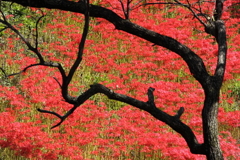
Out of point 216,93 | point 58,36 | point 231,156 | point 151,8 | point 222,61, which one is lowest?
point 231,156

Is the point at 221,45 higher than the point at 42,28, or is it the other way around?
the point at 42,28

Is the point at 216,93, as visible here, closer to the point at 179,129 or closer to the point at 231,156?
the point at 179,129

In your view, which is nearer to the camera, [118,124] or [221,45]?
[221,45]

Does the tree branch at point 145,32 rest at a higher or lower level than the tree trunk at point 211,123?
higher

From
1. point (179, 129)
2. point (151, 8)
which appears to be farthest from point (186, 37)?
point (179, 129)

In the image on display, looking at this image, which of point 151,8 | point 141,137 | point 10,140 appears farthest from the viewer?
point 151,8

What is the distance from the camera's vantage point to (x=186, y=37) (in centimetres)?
1448

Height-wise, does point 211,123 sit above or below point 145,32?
below

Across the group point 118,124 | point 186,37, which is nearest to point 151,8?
point 186,37

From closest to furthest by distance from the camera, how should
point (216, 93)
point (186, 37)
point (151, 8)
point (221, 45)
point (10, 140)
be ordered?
point (216, 93)
point (221, 45)
point (10, 140)
point (186, 37)
point (151, 8)

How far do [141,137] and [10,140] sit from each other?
2.83 m

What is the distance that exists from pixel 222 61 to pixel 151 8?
483 inches

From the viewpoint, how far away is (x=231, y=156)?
375 inches

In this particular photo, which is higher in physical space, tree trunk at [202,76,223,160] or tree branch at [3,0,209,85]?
tree branch at [3,0,209,85]
